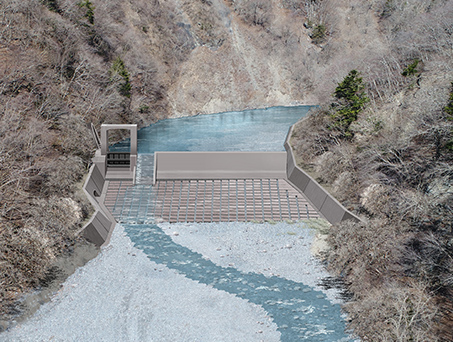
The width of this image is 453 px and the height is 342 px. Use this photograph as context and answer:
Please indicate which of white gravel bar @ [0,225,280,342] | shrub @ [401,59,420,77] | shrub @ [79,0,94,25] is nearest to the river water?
white gravel bar @ [0,225,280,342]

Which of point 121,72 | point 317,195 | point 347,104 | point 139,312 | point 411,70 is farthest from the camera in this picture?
point 121,72

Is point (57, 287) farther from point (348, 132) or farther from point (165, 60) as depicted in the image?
point (165, 60)

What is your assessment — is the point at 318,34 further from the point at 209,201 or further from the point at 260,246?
the point at 260,246

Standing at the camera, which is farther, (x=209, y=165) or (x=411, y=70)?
(x=411, y=70)

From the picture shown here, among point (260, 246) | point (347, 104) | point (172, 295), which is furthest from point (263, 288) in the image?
point (347, 104)

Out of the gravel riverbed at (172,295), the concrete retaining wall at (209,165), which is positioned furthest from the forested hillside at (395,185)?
the concrete retaining wall at (209,165)

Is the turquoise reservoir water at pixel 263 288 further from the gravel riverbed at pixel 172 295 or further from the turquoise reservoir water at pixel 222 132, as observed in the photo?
the turquoise reservoir water at pixel 222 132
